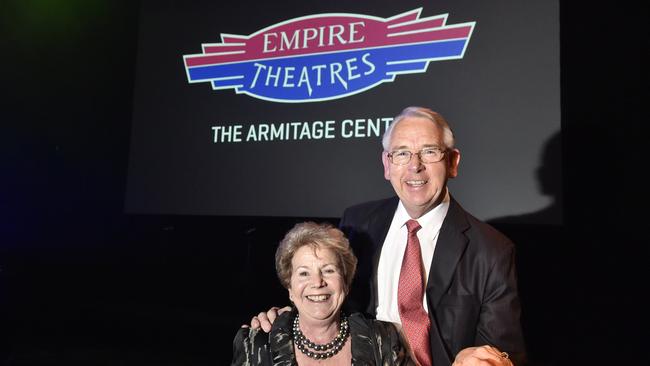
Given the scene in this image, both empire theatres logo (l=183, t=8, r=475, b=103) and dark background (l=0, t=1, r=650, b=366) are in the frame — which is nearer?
dark background (l=0, t=1, r=650, b=366)

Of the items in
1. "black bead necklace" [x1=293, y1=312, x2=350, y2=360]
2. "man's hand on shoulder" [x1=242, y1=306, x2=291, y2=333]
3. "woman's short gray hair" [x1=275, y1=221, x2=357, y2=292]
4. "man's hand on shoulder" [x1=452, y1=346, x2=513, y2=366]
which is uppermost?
"woman's short gray hair" [x1=275, y1=221, x2=357, y2=292]

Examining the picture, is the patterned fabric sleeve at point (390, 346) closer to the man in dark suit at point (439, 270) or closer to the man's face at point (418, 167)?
the man in dark suit at point (439, 270)

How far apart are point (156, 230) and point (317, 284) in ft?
9.29

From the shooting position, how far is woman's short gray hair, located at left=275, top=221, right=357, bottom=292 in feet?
5.02

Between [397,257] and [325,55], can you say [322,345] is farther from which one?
[325,55]

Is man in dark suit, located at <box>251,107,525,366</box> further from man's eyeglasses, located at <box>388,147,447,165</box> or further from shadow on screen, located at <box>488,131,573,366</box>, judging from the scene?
shadow on screen, located at <box>488,131,573,366</box>

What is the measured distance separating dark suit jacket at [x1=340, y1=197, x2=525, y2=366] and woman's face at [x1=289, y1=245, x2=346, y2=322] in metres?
0.35

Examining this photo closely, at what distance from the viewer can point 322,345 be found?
4.99 ft

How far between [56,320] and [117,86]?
192cm

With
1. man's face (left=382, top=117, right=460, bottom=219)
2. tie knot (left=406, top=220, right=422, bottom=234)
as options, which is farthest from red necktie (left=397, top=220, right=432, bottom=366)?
man's face (left=382, top=117, right=460, bottom=219)

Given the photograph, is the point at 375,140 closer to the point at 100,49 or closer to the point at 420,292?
the point at 420,292

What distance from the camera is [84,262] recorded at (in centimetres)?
425

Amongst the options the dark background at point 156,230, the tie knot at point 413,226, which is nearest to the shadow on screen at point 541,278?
the dark background at point 156,230

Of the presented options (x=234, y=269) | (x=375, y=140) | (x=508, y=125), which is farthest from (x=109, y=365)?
(x=508, y=125)
